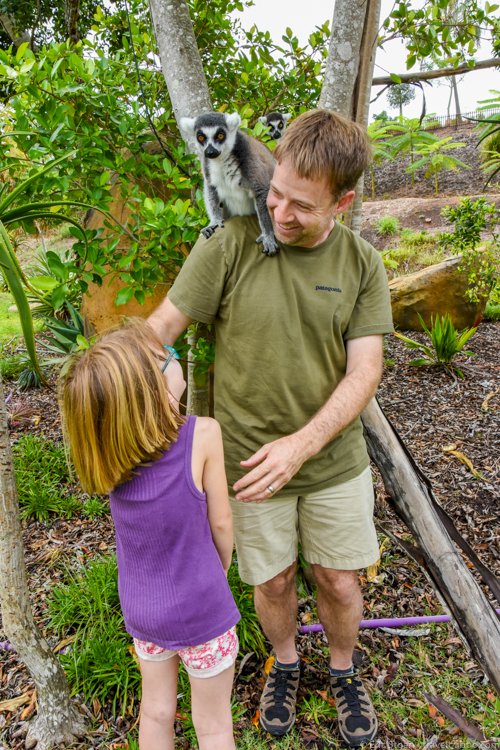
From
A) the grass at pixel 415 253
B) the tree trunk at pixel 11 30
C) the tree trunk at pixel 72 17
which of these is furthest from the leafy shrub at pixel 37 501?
the tree trunk at pixel 11 30

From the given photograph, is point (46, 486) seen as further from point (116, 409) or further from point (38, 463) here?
point (116, 409)

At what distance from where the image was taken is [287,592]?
6.23ft

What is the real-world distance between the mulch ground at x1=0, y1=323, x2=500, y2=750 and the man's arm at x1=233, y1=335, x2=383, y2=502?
1.09 metres

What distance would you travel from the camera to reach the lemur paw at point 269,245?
66.7 inches

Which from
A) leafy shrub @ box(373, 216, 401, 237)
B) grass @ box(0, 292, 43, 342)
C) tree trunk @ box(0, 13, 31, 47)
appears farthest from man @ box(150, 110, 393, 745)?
leafy shrub @ box(373, 216, 401, 237)

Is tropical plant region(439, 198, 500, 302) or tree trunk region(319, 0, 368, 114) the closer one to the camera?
tree trunk region(319, 0, 368, 114)

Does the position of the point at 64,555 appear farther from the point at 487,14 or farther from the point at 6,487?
the point at 487,14

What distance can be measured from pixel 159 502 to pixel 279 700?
1172mm

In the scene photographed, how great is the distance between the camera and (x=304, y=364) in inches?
66.2

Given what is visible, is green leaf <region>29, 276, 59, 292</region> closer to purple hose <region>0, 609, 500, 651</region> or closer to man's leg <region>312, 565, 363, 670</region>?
man's leg <region>312, 565, 363, 670</region>

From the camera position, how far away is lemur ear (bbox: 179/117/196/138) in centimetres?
213

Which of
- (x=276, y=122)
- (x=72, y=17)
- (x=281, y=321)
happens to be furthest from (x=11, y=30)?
(x=281, y=321)

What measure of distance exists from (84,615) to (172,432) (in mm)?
1481

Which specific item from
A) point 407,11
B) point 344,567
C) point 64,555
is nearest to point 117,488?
point 344,567
